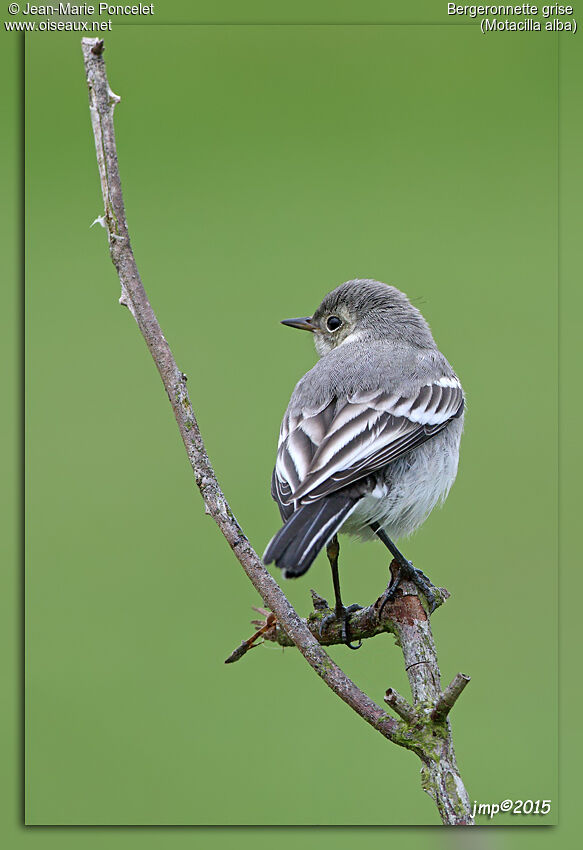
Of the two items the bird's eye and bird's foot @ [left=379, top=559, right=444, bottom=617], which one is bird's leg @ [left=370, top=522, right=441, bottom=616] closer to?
bird's foot @ [left=379, top=559, right=444, bottom=617]

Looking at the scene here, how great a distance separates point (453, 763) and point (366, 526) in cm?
123

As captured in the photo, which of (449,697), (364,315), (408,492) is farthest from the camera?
(364,315)

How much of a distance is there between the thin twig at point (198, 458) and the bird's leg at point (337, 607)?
0.73 m

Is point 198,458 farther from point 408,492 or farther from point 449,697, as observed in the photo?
point 408,492

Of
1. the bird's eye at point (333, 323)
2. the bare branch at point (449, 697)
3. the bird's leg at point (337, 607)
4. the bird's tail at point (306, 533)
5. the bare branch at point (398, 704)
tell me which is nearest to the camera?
the bare branch at point (449, 697)

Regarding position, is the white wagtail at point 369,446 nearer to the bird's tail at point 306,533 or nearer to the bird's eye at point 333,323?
the bird's tail at point 306,533

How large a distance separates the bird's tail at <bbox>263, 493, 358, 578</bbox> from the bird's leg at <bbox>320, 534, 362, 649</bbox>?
0.15 metres

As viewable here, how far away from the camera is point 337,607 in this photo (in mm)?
2930

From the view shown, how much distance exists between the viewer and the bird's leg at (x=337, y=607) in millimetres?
2871

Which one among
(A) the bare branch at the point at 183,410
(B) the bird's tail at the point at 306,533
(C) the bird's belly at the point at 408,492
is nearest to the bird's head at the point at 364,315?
Answer: (C) the bird's belly at the point at 408,492

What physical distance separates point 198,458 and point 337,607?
1003 millimetres

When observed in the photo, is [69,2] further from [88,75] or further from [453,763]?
[453,763]

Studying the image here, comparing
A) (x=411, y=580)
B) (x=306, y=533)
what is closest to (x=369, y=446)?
(x=411, y=580)

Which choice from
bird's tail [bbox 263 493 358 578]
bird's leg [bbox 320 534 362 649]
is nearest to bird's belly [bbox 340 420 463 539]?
bird's leg [bbox 320 534 362 649]
